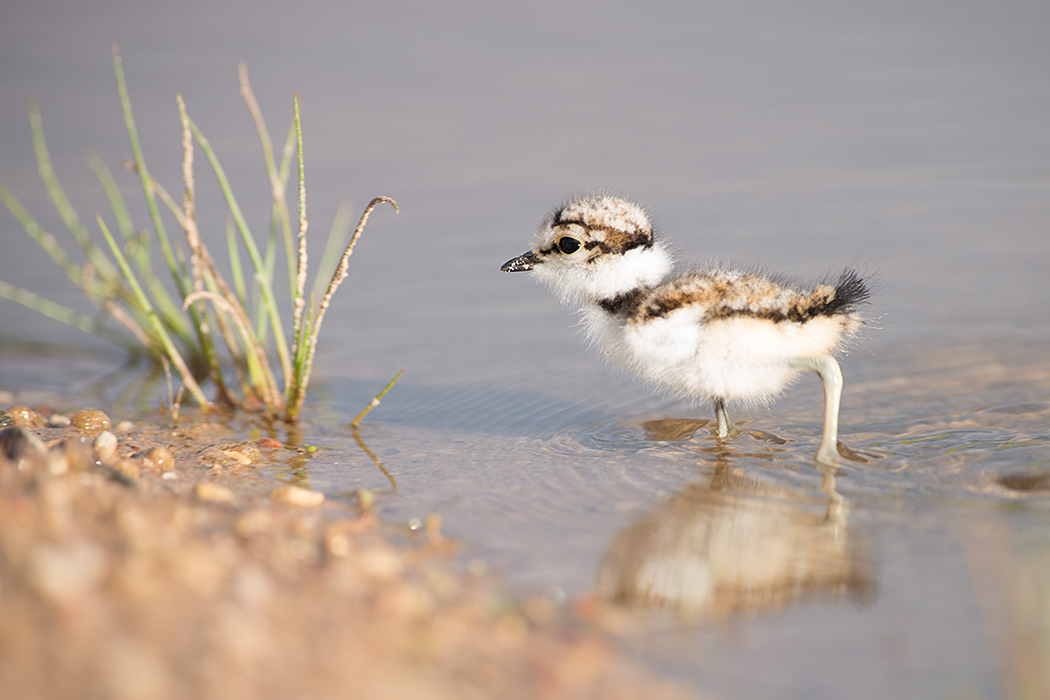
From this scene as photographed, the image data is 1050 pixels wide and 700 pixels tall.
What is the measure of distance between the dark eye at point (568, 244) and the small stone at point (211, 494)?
1.85 metres

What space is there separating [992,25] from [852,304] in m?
7.67

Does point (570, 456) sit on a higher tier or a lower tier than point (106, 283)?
lower

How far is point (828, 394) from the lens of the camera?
12.4ft

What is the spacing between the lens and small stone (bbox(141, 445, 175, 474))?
11.6 ft

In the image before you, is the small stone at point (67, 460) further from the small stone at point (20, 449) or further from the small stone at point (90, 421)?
the small stone at point (90, 421)

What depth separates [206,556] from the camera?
235 cm

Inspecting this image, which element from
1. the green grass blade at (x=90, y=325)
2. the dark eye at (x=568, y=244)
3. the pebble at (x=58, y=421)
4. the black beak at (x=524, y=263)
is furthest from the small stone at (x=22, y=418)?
the dark eye at (x=568, y=244)

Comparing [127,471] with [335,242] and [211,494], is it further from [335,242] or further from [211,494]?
[335,242]

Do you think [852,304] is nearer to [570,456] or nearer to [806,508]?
[806,508]

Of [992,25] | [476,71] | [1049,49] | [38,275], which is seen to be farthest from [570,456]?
[992,25]

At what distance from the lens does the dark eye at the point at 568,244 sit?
14.0 ft

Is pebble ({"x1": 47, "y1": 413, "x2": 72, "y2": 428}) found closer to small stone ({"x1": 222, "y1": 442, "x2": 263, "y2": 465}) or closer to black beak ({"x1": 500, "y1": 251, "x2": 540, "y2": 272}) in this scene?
small stone ({"x1": 222, "y1": 442, "x2": 263, "y2": 465})

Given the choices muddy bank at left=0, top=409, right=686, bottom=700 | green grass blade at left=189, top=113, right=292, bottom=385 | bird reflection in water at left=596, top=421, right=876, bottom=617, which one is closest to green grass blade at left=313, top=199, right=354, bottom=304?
green grass blade at left=189, top=113, right=292, bottom=385

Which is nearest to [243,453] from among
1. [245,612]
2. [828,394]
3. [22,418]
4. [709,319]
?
[22,418]
